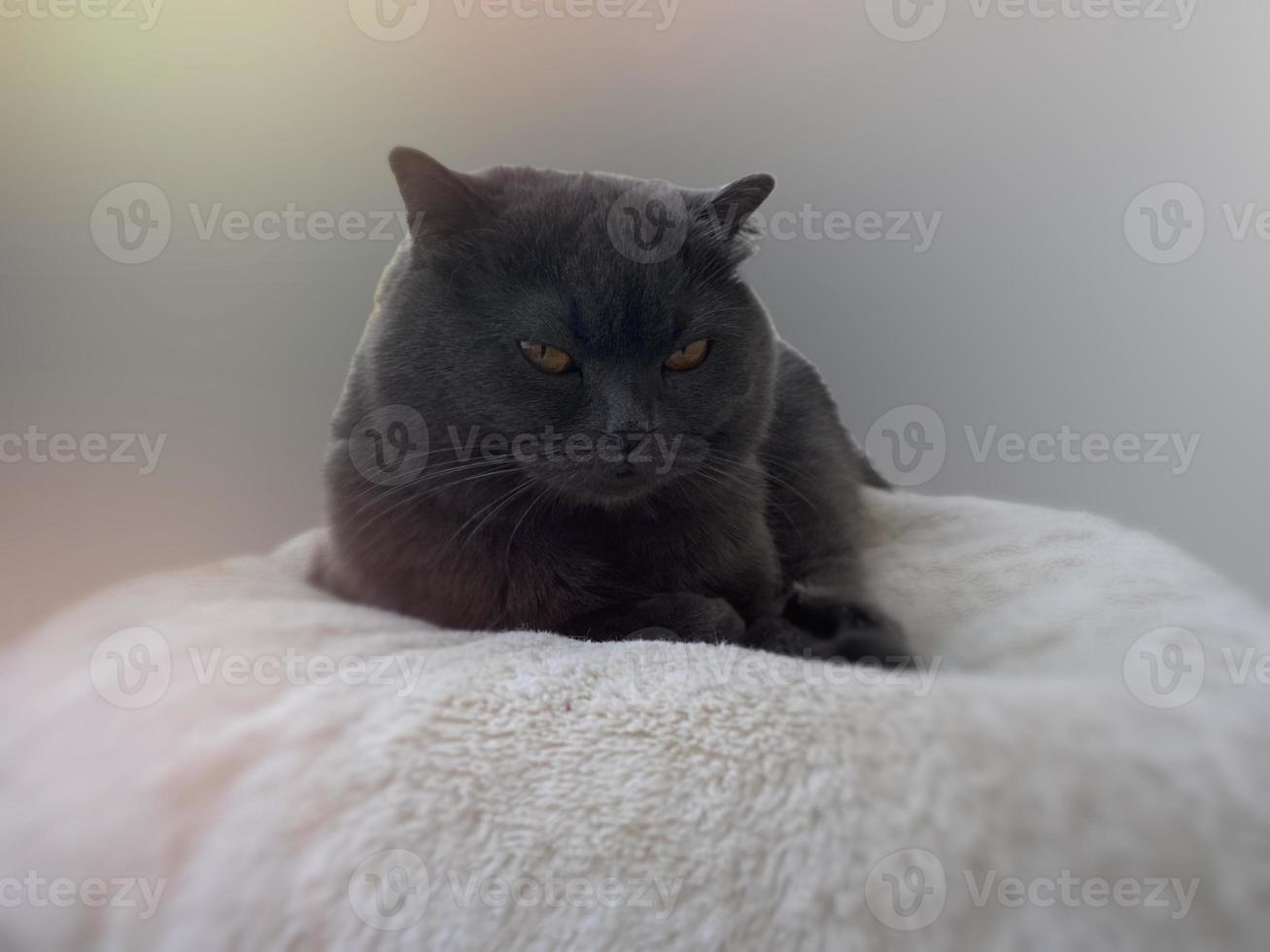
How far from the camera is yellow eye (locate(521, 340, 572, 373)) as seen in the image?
0.82m

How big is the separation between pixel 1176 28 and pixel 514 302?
3.06 ft

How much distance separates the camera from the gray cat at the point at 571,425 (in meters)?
0.81

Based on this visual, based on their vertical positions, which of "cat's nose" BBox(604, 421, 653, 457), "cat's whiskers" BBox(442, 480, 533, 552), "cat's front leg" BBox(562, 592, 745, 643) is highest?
"cat's nose" BBox(604, 421, 653, 457)

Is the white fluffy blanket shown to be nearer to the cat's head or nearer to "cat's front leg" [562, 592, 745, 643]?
"cat's front leg" [562, 592, 745, 643]

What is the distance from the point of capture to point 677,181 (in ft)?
4.34

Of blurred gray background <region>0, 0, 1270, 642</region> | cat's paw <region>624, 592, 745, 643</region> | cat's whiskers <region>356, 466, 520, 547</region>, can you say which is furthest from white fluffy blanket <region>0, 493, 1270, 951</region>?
blurred gray background <region>0, 0, 1270, 642</region>

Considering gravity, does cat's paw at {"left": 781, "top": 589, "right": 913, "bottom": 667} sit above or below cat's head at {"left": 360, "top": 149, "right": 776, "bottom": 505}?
below

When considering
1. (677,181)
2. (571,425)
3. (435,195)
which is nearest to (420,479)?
(571,425)

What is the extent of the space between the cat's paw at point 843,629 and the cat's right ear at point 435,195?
576 mm

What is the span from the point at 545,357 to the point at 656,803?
17.7 inches

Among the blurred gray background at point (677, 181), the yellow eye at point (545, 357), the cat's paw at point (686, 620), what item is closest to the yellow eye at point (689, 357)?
the yellow eye at point (545, 357)

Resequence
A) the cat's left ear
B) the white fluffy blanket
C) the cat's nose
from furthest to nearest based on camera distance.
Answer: the cat's left ear < the cat's nose < the white fluffy blanket

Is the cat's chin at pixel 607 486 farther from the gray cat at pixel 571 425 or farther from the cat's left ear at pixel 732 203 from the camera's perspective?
the cat's left ear at pixel 732 203

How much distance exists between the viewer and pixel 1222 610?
0.73m
